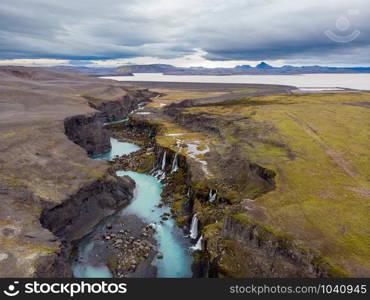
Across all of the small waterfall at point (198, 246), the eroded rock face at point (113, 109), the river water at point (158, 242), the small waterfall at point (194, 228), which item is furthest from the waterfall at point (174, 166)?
the eroded rock face at point (113, 109)

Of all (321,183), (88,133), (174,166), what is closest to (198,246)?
(321,183)

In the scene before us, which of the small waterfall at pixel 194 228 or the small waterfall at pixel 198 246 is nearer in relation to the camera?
the small waterfall at pixel 198 246

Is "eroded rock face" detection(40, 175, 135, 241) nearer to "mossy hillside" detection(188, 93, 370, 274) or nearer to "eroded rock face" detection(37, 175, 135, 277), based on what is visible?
"eroded rock face" detection(37, 175, 135, 277)

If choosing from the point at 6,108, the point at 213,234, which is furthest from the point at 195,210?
the point at 6,108

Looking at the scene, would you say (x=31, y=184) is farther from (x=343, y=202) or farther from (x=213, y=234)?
(x=343, y=202)

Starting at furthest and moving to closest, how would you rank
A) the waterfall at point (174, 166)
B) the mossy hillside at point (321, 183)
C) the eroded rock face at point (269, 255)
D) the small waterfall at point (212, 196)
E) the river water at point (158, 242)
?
the waterfall at point (174, 166), the small waterfall at point (212, 196), the river water at point (158, 242), the mossy hillside at point (321, 183), the eroded rock face at point (269, 255)

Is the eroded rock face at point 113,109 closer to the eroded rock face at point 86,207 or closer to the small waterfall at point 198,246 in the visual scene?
the eroded rock face at point 86,207

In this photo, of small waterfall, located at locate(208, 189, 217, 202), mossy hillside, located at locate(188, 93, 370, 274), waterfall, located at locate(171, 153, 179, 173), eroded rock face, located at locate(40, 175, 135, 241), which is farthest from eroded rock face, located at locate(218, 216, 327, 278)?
waterfall, located at locate(171, 153, 179, 173)
